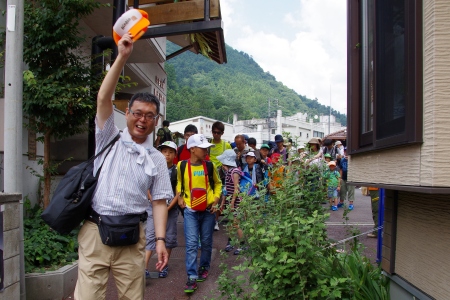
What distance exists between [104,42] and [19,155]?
234 cm

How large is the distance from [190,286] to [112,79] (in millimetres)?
3112

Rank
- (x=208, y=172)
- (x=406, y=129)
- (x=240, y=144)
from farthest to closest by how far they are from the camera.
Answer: (x=240, y=144) < (x=208, y=172) < (x=406, y=129)

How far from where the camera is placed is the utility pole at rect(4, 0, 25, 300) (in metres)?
4.18

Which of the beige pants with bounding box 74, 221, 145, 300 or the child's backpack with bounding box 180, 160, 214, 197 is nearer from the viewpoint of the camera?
the beige pants with bounding box 74, 221, 145, 300

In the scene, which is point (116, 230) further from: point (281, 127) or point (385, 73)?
point (281, 127)

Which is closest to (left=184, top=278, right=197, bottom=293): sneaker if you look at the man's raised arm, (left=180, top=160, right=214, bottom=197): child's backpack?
(left=180, top=160, right=214, bottom=197): child's backpack

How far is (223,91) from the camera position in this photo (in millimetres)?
108312

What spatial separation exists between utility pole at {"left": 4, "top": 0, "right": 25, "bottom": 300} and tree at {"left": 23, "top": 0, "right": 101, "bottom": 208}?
1124mm

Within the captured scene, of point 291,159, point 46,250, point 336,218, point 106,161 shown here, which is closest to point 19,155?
point 46,250

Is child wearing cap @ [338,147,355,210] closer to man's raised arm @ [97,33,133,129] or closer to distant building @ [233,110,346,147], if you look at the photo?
man's raised arm @ [97,33,133,129]

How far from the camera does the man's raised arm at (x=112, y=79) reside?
2457mm

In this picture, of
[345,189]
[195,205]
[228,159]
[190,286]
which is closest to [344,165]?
[345,189]

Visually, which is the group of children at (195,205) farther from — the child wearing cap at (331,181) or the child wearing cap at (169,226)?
the child wearing cap at (331,181)

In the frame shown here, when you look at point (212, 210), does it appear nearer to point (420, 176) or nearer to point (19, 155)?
point (19, 155)
